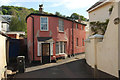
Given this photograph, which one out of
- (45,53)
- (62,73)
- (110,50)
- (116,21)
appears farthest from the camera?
(45,53)

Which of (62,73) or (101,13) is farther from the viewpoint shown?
(101,13)

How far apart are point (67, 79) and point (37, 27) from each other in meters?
8.23

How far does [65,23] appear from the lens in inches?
668

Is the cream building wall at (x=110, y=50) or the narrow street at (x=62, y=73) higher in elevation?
the cream building wall at (x=110, y=50)

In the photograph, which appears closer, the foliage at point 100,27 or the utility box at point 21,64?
the foliage at point 100,27

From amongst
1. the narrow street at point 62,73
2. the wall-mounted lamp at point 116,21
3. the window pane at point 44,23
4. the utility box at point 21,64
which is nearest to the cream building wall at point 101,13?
the window pane at point 44,23

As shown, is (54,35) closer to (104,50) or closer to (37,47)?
(37,47)

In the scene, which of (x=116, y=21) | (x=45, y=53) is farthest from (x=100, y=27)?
(x=45, y=53)

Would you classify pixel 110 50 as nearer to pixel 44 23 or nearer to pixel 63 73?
pixel 63 73

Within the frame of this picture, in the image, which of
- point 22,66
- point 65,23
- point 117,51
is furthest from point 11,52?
point 117,51

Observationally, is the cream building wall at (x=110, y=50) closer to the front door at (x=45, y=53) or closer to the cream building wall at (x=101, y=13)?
the front door at (x=45, y=53)

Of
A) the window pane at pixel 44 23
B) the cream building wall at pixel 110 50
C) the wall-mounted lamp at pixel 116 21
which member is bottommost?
the cream building wall at pixel 110 50

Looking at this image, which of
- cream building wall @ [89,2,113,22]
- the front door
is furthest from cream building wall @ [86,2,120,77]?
cream building wall @ [89,2,113,22]

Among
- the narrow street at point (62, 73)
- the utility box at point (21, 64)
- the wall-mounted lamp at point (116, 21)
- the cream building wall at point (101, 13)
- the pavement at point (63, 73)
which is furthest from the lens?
the cream building wall at point (101, 13)
